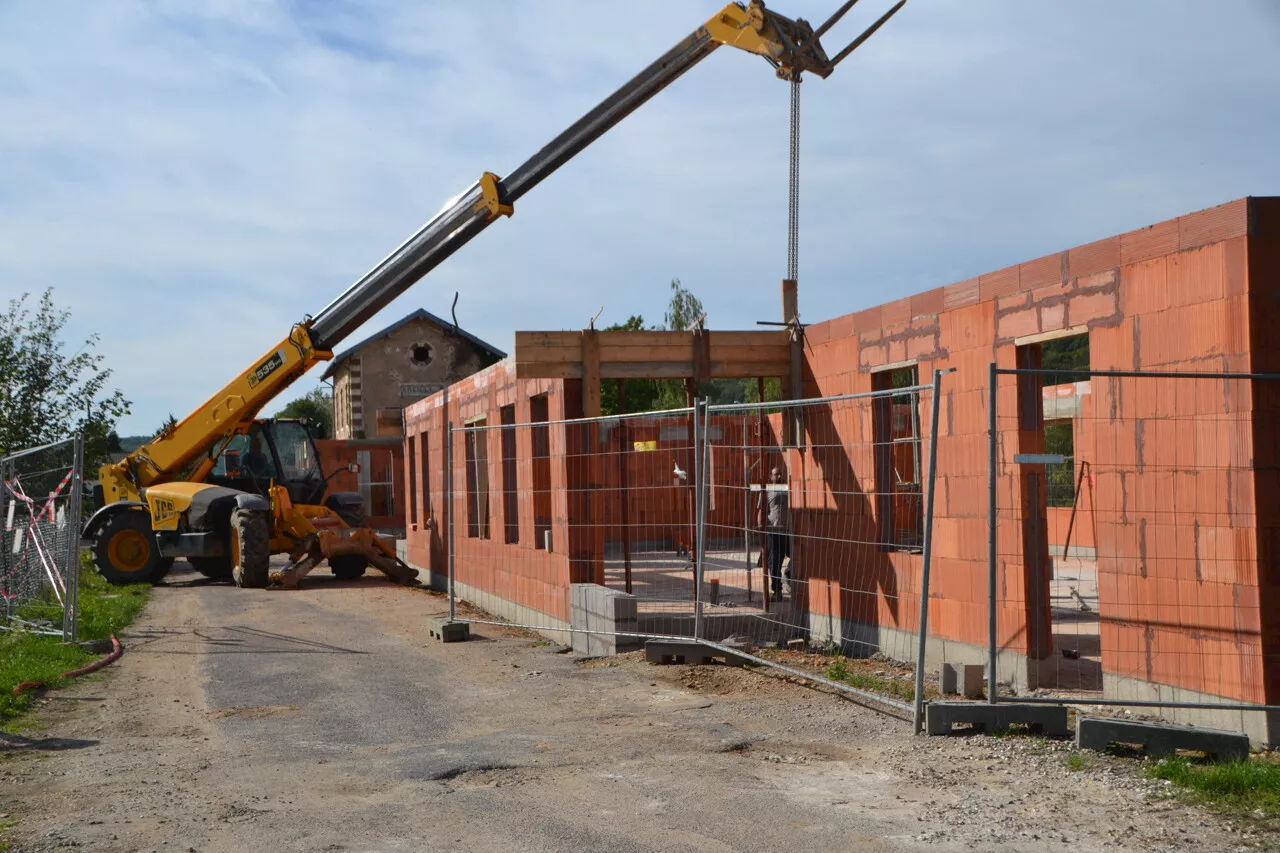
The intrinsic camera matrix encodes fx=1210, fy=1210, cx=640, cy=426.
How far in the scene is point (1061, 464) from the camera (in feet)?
55.2

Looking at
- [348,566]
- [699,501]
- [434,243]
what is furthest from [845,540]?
[348,566]

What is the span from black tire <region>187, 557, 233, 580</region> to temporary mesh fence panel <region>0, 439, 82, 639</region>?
15.2 ft

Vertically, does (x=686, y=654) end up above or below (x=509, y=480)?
below

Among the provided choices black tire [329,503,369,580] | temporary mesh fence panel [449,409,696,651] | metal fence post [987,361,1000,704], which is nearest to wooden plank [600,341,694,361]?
temporary mesh fence panel [449,409,696,651]

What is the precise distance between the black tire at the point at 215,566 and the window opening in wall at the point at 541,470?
335 inches

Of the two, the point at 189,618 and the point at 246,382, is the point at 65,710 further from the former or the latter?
the point at 246,382

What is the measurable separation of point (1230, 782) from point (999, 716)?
1428mm

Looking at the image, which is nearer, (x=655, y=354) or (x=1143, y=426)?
(x=1143, y=426)

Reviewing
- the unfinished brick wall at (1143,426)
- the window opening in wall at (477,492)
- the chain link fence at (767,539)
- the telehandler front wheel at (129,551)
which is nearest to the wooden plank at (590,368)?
the chain link fence at (767,539)

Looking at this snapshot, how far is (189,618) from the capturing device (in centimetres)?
1537

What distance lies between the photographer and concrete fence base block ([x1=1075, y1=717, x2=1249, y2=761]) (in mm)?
6254

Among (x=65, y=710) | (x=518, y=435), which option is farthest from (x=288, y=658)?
(x=518, y=435)

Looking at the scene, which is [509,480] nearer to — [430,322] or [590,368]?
[590,368]

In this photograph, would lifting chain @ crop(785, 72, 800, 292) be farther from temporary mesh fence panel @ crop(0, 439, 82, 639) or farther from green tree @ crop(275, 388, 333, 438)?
green tree @ crop(275, 388, 333, 438)
